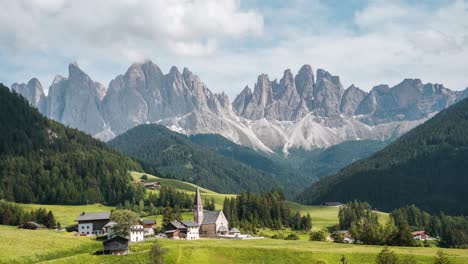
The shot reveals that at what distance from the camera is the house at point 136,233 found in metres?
133

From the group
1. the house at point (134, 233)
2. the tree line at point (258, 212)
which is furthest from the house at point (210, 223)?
the house at point (134, 233)

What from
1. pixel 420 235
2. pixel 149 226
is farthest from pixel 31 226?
pixel 420 235

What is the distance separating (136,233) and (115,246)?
2521 cm

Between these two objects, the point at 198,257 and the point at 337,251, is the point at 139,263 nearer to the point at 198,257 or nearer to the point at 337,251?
the point at 198,257

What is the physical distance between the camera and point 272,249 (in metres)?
112

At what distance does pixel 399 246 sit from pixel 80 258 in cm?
7506

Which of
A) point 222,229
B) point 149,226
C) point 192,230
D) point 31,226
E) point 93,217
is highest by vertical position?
point 93,217

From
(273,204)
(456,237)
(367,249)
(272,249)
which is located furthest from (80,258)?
(456,237)

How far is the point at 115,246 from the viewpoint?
360 ft

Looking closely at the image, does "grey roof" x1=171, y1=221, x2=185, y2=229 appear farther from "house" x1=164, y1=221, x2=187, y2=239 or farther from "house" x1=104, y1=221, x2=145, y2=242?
"house" x1=104, y1=221, x2=145, y2=242

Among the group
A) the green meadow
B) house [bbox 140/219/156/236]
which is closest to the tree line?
house [bbox 140/219/156/236]

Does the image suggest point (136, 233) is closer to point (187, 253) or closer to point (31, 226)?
point (31, 226)

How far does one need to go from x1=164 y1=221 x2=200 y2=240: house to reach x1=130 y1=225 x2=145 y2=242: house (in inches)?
435

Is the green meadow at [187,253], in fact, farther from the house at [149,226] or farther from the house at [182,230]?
the house at [149,226]
